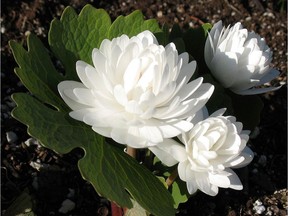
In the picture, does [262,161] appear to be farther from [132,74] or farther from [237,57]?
[132,74]

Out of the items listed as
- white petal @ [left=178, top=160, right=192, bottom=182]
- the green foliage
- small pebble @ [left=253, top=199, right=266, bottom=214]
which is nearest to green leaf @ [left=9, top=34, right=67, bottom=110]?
the green foliage

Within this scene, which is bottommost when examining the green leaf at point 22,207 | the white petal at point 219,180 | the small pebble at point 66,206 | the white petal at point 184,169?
the small pebble at point 66,206

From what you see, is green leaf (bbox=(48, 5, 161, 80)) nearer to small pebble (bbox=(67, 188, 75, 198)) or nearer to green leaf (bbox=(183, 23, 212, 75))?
green leaf (bbox=(183, 23, 212, 75))

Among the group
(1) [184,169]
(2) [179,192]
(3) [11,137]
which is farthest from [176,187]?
(3) [11,137]

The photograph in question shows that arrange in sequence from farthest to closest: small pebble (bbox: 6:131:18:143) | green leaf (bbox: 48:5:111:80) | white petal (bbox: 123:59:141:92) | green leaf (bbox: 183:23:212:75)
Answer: small pebble (bbox: 6:131:18:143)
green leaf (bbox: 183:23:212:75)
green leaf (bbox: 48:5:111:80)
white petal (bbox: 123:59:141:92)

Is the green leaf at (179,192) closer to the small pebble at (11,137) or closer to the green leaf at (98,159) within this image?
Answer: the green leaf at (98,159)

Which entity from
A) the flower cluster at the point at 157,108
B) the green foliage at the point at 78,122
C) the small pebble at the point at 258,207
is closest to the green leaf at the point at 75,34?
the green foliage at the point at 78,122

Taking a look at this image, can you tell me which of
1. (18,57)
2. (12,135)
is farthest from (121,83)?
(12,135)
